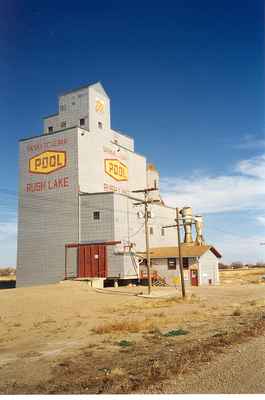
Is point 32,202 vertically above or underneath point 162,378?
above

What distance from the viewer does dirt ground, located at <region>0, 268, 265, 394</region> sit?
900cm

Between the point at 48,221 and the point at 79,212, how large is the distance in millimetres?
4421

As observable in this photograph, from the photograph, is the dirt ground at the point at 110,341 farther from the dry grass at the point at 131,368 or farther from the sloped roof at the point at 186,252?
the sloped roof at the point at 186,252

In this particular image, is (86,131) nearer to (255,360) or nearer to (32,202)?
(32,202)

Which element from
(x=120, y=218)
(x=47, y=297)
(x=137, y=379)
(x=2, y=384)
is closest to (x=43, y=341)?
(x=2, y=384)

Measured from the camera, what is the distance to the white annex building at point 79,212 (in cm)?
4641

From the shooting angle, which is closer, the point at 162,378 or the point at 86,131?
the point at 162,378

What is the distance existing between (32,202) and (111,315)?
102 ft

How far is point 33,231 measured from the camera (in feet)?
161

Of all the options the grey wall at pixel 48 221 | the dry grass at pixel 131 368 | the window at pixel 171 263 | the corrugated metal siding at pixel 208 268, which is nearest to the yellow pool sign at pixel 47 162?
the grey wall at pixel 48 221

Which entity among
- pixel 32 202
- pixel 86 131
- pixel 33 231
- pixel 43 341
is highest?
pixel 86 131

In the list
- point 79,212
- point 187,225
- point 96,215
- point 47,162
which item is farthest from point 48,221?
point 187,225

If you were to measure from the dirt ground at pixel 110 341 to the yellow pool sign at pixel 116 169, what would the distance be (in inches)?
1131
